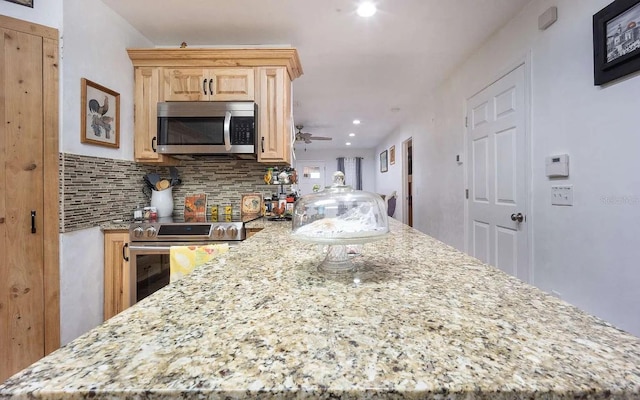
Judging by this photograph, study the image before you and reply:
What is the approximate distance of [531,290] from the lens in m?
0.63

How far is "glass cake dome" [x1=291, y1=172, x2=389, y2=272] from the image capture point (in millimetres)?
670

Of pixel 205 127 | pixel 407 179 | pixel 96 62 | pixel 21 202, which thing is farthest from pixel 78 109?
pixel 407 179

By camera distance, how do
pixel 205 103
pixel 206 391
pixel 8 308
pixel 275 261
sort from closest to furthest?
1. pixel 206 391
2. pixel 275 261
3. pixel 8 308
4. pixel 205 103

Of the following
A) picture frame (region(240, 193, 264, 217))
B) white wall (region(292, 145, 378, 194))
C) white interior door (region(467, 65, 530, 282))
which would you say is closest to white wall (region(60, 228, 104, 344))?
picture frame (region(240, 193, 264, 217))

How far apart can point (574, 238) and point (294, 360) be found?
6.32 ft

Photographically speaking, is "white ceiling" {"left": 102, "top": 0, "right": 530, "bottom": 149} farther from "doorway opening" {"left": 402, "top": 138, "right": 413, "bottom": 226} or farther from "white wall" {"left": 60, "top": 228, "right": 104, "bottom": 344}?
"doorway opening" {"left": 402, "top": 138, "right": 413, "bottom": 226}

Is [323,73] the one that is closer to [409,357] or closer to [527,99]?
[527,99]

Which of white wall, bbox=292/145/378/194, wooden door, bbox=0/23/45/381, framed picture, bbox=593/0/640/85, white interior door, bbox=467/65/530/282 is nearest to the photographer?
framed picture, bbox=593/0/640/85

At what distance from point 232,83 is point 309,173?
5987mm

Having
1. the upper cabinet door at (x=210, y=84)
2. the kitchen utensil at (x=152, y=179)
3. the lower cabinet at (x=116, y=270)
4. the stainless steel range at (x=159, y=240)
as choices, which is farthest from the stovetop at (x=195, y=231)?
the upper cabinet door at (x=210, y=84)

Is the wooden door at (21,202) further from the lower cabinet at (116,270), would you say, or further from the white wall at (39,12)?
the lower cabinet at (116,270)

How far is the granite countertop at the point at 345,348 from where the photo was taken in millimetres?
323

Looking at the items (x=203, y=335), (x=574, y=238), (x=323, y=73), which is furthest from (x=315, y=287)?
(x=323, y=73)

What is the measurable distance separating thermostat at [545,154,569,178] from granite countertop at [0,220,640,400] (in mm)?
1425
